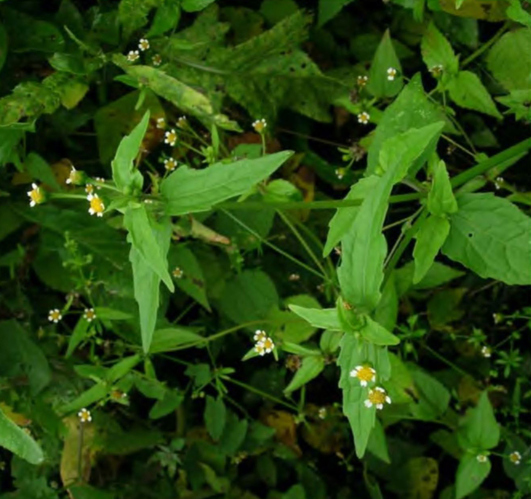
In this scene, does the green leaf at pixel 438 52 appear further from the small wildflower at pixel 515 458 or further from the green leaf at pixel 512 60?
the small wildflower at pixel 515 458

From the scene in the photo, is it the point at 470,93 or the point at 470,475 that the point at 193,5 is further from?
the point at 470,475

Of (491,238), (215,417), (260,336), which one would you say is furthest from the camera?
(215,417)

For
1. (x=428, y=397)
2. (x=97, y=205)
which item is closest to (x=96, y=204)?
(x=97, y=205)

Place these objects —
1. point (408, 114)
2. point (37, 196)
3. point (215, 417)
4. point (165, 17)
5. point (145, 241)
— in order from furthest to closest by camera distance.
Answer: point (215, 417) < point (165, 17) < point (408, 114) < point (37, 196) < point (145, 241)

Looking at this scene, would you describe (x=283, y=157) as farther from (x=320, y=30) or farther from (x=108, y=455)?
(x=108, y=455)

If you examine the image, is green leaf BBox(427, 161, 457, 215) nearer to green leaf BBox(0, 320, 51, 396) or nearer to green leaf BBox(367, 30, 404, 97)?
green leaf BBox(367, 30, 404, 97)

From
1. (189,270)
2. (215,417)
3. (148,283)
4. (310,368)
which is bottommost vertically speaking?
(215,417)

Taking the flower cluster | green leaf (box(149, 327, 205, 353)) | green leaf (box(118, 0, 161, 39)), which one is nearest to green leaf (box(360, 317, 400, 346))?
the flower cluster
